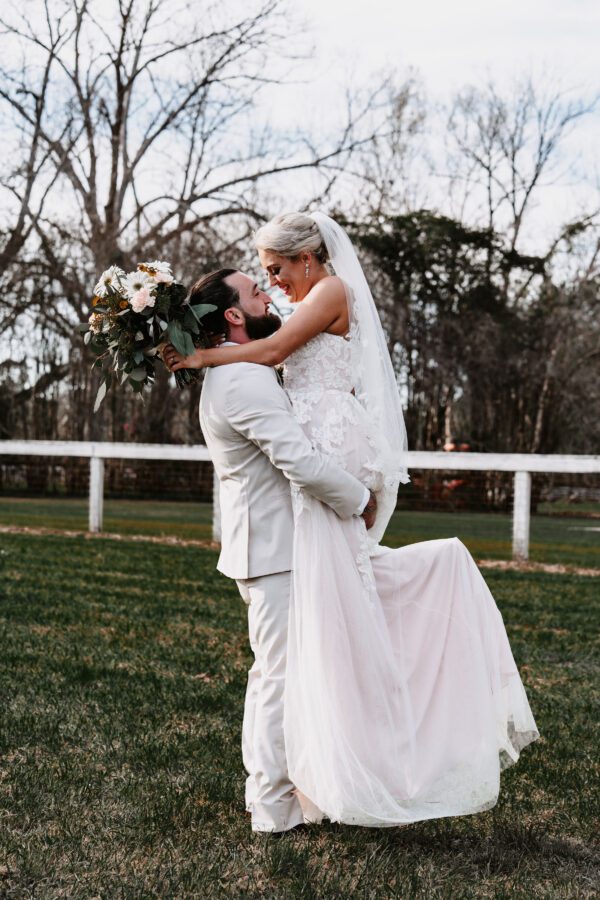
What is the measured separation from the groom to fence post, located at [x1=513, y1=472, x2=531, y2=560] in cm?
797

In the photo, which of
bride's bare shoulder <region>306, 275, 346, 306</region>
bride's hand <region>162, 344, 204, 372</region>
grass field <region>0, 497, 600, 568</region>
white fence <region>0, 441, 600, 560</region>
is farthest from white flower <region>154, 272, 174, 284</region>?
grass field <region>0, 497, 600, 568</region>

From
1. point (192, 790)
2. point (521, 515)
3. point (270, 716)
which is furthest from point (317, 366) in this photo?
point (521, 515)

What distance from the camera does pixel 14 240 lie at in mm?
26141

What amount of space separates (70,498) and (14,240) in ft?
24.2

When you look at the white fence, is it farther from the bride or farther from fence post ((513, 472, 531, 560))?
the bride

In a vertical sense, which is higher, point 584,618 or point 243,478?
point 243,478

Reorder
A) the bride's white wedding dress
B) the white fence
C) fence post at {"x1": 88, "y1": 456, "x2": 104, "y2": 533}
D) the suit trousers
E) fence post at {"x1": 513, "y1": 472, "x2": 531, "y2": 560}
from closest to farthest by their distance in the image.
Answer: the bride's white wedding dress < the suit trousers < the white fence < fence post at {"x1": 513, "y1": 472, "x2": 531, "y2": 560} < fence post at {"x1": 88, "y1": 456, "x2": 104, "y2": 533}

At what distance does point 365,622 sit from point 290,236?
53.6 inches

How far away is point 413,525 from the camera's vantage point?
16484 millimetres

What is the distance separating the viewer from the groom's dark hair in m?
3.63

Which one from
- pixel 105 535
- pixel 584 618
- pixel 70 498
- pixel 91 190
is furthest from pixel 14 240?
pixel 584 618

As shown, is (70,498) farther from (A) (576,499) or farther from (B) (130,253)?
(A) (576,499)

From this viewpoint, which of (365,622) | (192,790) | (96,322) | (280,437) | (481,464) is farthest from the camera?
(481,464)

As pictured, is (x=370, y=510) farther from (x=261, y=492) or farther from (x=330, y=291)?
(x=330, y=291)
